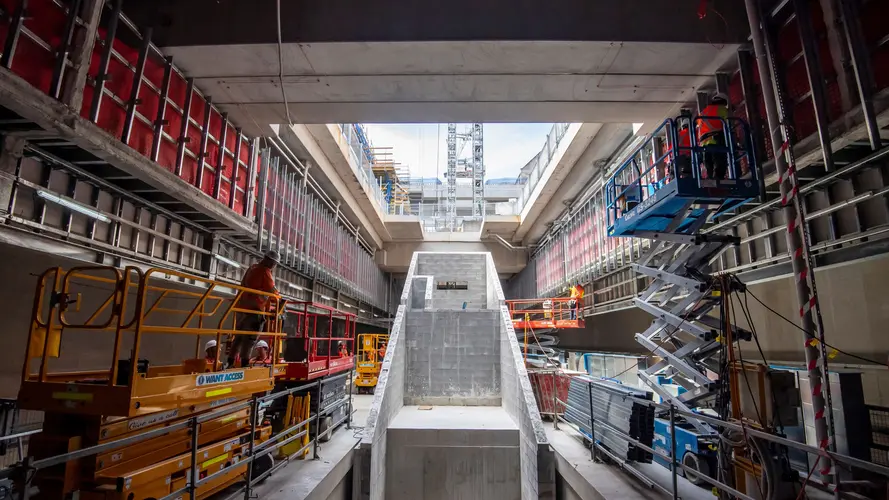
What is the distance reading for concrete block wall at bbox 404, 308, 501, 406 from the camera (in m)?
11.2

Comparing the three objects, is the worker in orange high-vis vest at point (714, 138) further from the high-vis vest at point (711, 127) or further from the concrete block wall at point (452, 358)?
the concrete block wall at point (452, 358)

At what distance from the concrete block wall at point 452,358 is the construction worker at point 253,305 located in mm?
5716

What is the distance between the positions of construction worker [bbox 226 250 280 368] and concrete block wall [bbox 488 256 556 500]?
4925 mm

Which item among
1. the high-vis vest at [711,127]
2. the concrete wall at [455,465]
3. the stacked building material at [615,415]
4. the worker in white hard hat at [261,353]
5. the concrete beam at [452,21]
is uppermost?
the concrete beam at [452,21]

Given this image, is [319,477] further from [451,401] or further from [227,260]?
[227,260]

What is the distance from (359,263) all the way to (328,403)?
46.7ft

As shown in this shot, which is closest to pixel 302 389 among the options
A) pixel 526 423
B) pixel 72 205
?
pixel 526 423

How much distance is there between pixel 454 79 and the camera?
8164mm

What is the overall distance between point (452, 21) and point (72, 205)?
20.4ft

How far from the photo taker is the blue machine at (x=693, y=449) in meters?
6.09

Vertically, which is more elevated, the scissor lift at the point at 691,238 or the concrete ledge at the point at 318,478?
the scissor lift at the point at 691,238

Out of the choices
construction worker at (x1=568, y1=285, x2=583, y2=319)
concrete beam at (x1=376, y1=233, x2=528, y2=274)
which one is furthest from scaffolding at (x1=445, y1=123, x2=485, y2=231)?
construction worker at (x1=568, y1=285, x2=583, y2=319)

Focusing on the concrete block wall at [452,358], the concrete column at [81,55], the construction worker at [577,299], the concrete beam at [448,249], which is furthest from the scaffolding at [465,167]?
the concrete column at [81,55]

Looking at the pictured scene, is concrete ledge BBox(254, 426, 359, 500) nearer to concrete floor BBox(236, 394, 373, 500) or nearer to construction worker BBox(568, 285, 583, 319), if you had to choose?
concrete floor BBox(236, 394, 373, 500)
